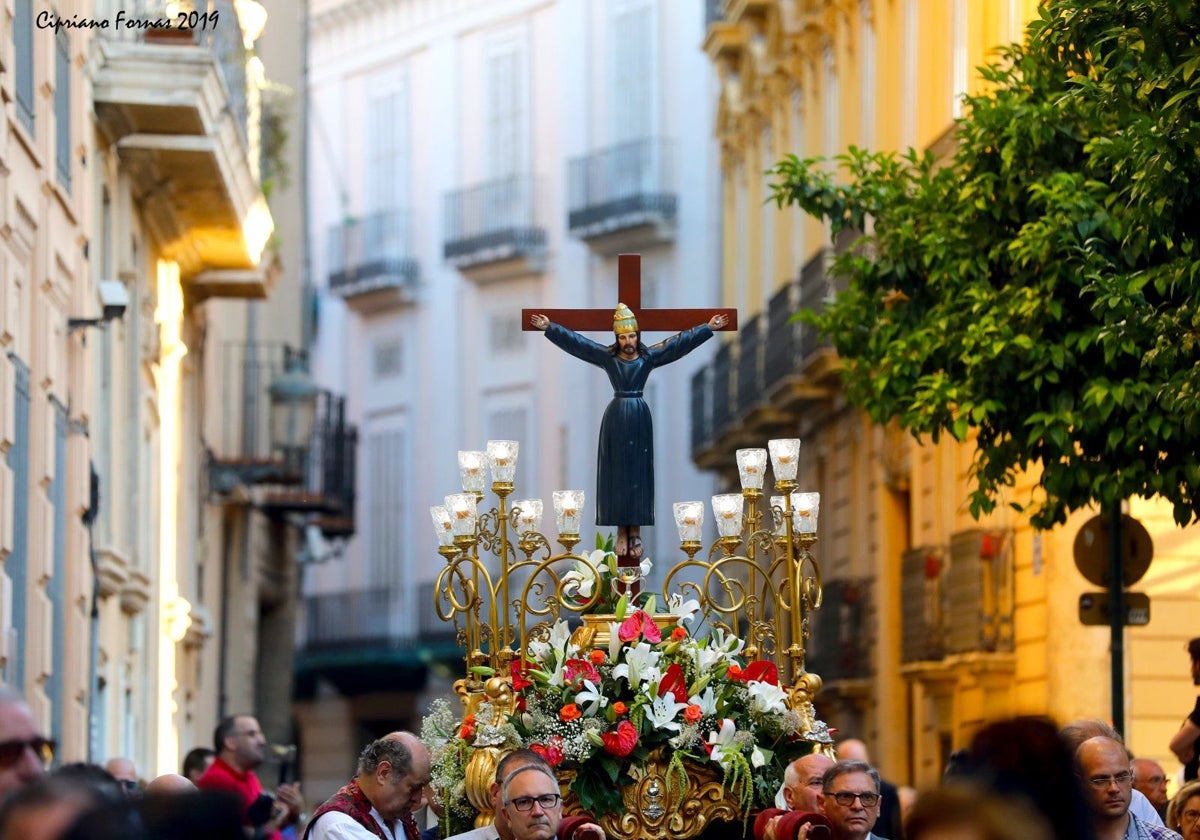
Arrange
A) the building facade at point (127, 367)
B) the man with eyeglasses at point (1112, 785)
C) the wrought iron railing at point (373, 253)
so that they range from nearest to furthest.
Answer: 1. the man with eyeglasses at point (1112, 785)
2. the building facade at point (127, 367)
3. the wrought iron railing at point (373, 253)

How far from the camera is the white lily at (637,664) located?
11.1m

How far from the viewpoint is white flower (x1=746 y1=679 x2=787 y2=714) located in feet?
36.4

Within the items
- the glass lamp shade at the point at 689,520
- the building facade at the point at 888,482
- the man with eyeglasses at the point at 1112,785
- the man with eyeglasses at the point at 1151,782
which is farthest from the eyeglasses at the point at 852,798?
the building facade at the point at 888,482

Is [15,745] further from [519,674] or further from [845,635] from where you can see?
[845,635]

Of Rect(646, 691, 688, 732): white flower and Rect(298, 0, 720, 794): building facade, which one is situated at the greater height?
Rect(298, 0, 720, 794): building facade

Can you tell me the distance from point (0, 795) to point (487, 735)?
186 inches

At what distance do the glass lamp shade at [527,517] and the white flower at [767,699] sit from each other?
48.5 inches

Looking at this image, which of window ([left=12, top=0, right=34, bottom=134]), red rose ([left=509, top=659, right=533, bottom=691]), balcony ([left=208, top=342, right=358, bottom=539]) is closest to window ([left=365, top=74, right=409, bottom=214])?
balcony ([left=208, top=342, right=358, bottom=539])

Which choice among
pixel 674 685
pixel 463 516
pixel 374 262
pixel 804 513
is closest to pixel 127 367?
pixel 463 516

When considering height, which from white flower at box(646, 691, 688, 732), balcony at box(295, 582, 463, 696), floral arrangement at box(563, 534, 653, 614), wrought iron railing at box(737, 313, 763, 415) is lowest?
balcony at box(295, 582, 463, 696)

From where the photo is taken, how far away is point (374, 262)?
4447 cm

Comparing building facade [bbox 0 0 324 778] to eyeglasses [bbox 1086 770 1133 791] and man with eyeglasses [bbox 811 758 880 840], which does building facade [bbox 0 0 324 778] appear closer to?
man with eyeglasses [bbox 811 758 880 840]

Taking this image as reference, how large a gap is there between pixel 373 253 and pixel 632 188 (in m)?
6.14

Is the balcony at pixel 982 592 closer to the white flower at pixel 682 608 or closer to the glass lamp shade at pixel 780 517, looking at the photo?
the glass lamp shade at pixel 780 517
